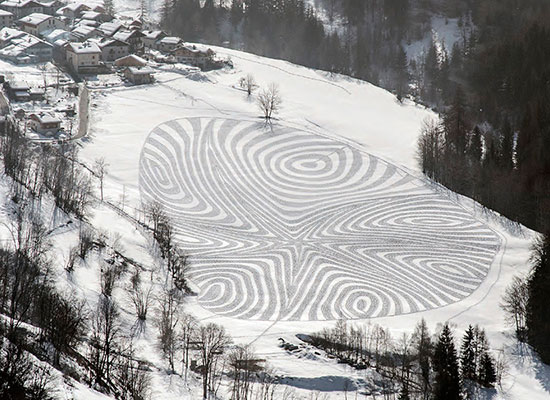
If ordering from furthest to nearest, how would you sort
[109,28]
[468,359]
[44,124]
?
[109,28] → [44,124] → [468,359]

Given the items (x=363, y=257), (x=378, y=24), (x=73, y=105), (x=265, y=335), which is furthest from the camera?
(x=378, y=24)

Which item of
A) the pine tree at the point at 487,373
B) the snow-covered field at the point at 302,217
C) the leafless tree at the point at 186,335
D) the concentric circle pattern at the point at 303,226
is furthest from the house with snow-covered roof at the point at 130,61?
the pine tree at the point at 487,373

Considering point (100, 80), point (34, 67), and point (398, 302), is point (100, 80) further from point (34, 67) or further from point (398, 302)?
point (398, 302)

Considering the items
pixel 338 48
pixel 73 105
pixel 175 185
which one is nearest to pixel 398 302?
pixel 175 185

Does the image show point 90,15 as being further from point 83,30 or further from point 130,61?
point 130,61

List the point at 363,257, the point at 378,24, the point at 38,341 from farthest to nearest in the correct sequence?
the point at 378,24 → the point at 363,257 → the point at 38,341

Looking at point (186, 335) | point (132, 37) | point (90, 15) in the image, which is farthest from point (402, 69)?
point (186, 335)
